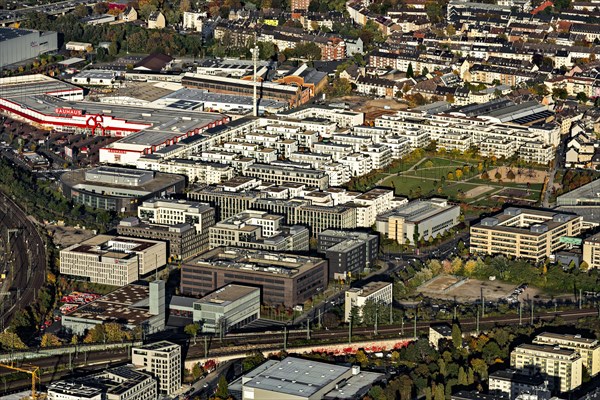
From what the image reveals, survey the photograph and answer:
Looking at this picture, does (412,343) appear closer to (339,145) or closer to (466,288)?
(466,288)

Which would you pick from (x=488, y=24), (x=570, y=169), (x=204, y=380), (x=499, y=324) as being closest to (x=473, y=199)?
(x=570, y=169)

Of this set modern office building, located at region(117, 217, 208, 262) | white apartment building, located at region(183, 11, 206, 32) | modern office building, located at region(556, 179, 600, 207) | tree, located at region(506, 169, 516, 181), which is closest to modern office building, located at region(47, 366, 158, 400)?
modern office building, located at region(117, 217, 208, 262)

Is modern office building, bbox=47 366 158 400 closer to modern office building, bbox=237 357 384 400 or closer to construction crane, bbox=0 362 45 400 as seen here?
construction crane, bbox=0 362 45 400

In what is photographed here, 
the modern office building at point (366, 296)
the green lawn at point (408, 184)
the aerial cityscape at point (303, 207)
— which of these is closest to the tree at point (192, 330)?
the aerial cityscape at point (303, 207)

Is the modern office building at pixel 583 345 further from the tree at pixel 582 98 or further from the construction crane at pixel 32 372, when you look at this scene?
the tree at pixel 582 98

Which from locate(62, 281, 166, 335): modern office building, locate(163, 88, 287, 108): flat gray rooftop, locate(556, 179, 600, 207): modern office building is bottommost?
locate(62, 281, 166, 335): modern office building

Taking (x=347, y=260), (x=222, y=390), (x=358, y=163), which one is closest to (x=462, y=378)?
(x=222, y=390)
